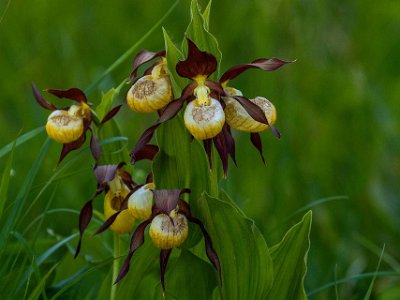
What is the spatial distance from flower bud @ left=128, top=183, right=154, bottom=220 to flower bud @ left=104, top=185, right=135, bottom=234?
70 millimetres

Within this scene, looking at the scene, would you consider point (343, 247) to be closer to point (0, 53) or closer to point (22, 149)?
point (22, 149)

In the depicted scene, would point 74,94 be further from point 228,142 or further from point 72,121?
point 228,142

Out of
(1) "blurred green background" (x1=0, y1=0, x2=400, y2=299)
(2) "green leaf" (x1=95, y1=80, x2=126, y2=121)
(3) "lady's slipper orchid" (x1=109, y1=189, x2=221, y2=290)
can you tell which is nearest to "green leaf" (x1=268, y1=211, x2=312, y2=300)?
(3) "lady's slipper orchid" (x1=109, y1=189, x2=221, y2=290)

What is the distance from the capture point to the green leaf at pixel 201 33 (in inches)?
46.7

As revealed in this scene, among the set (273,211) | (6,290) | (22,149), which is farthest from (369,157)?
(6,290)

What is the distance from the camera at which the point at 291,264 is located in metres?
1.25

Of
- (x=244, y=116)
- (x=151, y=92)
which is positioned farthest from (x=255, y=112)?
(x=151, y=92)

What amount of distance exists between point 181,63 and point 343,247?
1.06 meters

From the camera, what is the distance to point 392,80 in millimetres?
2668

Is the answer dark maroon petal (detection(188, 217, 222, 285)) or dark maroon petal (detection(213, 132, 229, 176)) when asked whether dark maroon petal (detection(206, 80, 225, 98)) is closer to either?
dark maroon petal (detection(213, 132, 229, 176))

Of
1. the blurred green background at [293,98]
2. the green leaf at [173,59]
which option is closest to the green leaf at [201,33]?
the green leaf at [173,59]

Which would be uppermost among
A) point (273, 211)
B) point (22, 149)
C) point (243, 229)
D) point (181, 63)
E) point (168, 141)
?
point (181, 63)

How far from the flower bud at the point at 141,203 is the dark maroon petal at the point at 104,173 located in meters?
0.06

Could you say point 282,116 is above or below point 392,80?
above
